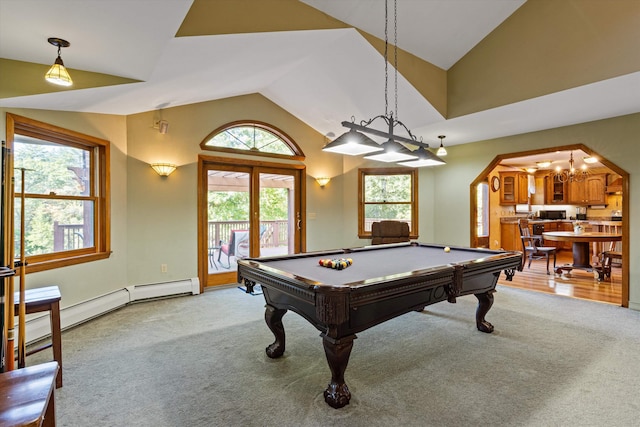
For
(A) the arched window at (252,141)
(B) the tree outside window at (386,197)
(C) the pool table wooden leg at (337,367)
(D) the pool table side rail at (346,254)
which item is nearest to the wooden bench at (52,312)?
(D) the pool table side rail at (346,254)

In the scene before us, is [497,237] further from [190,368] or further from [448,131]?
[190,368]

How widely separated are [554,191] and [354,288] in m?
9.48

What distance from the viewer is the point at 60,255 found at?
3.30 meters

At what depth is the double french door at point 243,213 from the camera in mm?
4867

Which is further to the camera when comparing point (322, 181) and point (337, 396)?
point (322, 181)

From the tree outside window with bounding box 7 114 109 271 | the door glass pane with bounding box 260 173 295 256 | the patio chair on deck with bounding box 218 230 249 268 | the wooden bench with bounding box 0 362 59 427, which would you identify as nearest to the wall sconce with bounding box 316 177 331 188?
the door glass pane with bounding box 260 173 295 256

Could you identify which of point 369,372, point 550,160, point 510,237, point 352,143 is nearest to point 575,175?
point 550,160

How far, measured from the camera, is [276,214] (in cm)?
553

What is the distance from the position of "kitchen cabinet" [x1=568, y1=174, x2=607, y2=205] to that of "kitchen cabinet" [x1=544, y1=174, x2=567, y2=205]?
8.3 inches

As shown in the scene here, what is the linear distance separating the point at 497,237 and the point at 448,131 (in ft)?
14.4

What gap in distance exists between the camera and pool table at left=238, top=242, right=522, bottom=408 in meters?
1.83

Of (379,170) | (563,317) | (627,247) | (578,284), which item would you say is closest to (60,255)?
(379,170)

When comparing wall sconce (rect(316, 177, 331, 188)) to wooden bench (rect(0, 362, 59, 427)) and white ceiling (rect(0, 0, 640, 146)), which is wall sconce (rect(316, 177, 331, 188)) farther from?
wooden bench (rect(0, 362, 59, 427))

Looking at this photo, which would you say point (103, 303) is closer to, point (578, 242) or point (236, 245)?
point (236, 245)
